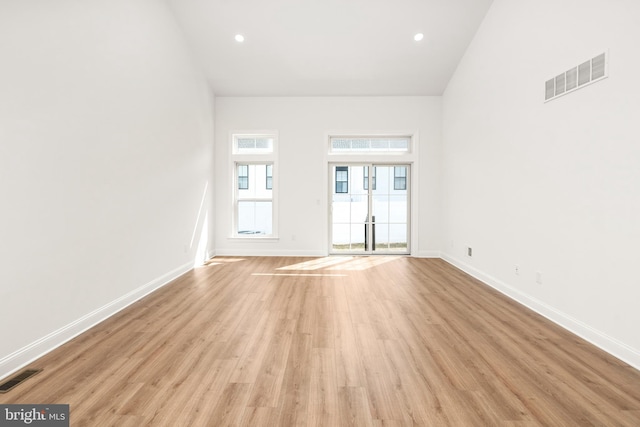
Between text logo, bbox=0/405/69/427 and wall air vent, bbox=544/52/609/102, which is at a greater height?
wall air vent, bbox=544/52/609/102

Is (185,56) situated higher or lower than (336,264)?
higher

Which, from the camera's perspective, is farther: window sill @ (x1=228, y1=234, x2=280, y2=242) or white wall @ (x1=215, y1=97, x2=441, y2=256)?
window sill @ (x1=228, y1=234, x2=280, y2=242)

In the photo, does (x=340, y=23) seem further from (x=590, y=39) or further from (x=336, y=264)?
(x=336, y=264)

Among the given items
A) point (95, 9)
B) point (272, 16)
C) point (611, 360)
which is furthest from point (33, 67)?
point (611, 360)

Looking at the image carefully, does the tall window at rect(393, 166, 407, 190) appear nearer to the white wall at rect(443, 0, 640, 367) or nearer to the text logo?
the white wall at rect(443, 0, 640, 367)

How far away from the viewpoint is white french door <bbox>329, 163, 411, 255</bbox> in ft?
22.4

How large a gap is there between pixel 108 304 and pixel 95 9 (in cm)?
291

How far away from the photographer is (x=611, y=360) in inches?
92.6

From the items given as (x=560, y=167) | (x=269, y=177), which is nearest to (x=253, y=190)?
(x=269, y=177)

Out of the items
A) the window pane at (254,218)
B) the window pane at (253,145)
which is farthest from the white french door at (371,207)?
the window pane at (253,145)

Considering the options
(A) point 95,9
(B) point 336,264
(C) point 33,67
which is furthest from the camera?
(B) point 336,264

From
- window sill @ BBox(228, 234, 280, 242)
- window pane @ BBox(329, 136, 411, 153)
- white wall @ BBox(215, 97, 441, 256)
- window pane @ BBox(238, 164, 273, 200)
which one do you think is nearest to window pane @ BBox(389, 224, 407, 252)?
white wall @ BBox(215, 97, 441, 256)

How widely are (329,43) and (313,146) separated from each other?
1999 mm

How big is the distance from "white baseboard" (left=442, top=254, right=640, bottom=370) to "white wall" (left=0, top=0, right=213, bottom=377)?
4408 millimetres
